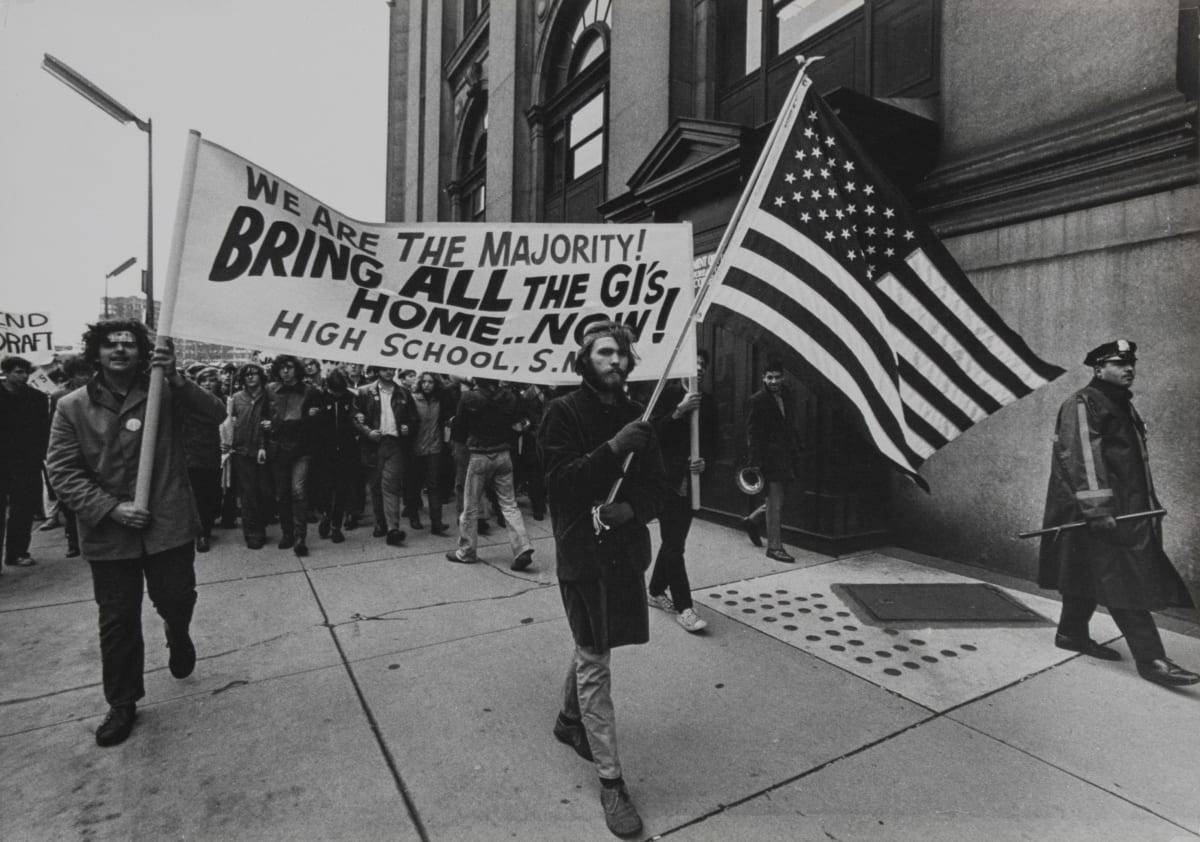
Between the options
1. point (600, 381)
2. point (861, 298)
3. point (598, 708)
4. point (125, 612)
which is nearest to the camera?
point (598, 708)

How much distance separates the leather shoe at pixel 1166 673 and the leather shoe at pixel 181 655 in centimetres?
555

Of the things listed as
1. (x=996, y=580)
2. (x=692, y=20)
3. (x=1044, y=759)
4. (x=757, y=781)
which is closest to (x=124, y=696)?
(x=757, y=781)

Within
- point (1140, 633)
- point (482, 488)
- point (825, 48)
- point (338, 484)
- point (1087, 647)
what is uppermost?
point (825, 48)

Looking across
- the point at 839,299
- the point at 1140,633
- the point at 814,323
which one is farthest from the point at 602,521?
the point at 1140,633

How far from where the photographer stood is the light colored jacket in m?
3.15

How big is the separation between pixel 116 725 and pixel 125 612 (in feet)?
1.74

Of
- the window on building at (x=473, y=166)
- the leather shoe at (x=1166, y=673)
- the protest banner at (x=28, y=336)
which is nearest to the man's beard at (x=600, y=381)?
the leather shoe at (x=1166, y=673)

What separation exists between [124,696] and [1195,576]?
6.95 metres

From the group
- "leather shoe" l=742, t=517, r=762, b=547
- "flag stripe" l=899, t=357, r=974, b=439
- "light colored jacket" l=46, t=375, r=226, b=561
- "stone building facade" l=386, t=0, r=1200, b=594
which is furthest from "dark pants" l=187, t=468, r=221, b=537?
"flag stripe" l=899, t=357, r=974, b=439

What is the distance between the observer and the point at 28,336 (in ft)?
26.4

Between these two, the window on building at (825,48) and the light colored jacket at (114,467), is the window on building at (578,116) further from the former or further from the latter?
the light colored jacket at (114,467)

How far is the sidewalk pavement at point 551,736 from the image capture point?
2.55 m

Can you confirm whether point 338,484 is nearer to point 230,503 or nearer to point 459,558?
point 230,503

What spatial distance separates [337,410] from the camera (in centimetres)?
734
